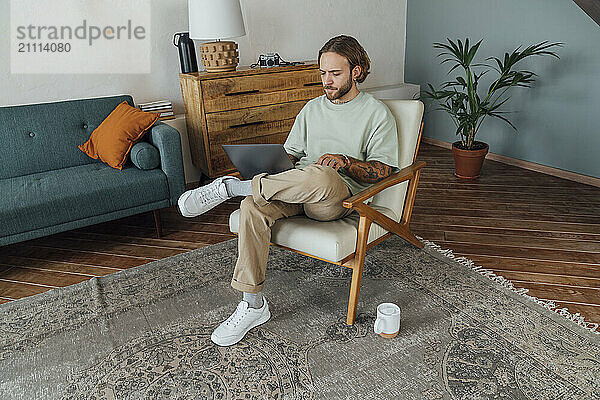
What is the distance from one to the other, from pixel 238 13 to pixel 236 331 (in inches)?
89.4

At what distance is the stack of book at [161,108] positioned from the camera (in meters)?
3.62

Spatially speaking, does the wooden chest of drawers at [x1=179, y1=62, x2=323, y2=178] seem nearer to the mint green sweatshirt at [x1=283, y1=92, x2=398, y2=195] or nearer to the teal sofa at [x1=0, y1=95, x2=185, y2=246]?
the teal sofa at [x1=0, y1=95, x2=185, y2=246]

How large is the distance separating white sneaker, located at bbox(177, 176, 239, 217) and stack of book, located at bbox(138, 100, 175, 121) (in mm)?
1619

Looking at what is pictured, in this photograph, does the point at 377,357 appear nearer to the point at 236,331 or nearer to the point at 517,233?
the point at 236,331

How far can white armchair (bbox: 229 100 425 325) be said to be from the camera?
2012mm

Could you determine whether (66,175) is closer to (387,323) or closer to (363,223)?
(363,223)

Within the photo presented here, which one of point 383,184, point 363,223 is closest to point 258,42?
point 383,184

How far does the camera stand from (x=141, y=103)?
3.80m

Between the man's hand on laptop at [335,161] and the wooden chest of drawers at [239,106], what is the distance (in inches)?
60.7

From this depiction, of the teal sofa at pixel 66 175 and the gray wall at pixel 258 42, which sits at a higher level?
the gray wall at pixel 258 42

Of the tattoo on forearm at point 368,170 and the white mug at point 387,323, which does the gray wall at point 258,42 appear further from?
the white mug at point 387,323

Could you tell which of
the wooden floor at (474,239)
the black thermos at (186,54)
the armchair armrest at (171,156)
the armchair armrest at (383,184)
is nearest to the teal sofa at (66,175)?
the armchair armrest at (171,156)

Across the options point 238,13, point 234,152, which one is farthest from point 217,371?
point 238,13

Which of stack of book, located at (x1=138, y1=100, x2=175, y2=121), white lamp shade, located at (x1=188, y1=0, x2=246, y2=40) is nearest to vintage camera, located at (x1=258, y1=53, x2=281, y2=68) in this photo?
white lamp shade, located at (x1=188, y1=0, x2=246, y2=40)
